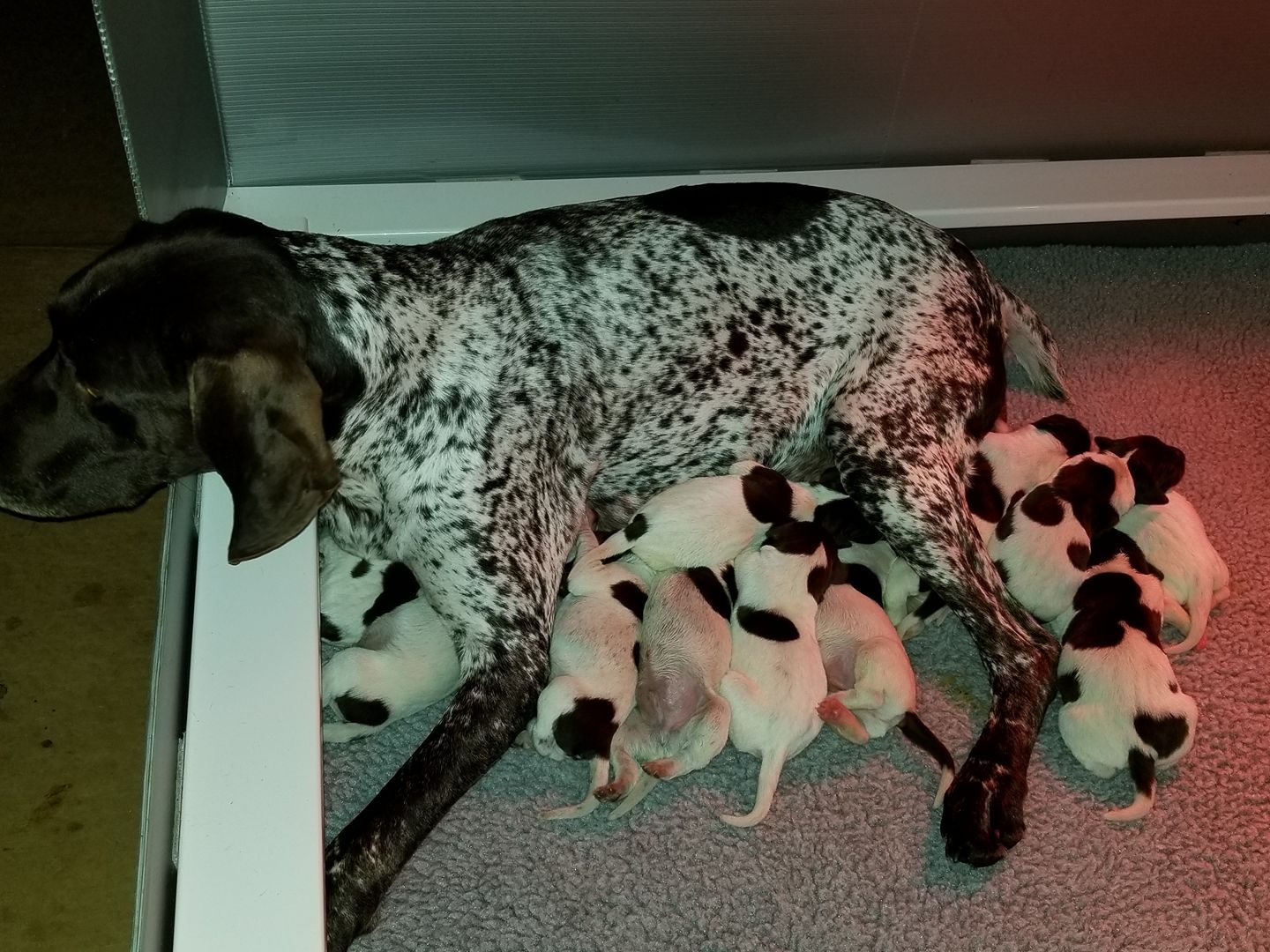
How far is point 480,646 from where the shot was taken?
2.59 meters

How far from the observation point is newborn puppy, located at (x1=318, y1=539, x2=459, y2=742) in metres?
2.54

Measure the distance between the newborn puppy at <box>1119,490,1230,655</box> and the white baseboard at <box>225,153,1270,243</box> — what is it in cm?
123

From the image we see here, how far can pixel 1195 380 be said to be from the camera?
3.88 m

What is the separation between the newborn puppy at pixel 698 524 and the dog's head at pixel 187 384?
2.48 ft

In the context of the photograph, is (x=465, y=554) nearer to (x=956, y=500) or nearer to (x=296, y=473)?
(x=296, y=473)

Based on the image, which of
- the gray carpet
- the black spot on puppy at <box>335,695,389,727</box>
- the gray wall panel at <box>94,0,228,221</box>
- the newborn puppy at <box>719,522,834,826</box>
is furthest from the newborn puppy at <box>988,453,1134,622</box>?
the gray wall panel at <box>94,0,228,221</box>

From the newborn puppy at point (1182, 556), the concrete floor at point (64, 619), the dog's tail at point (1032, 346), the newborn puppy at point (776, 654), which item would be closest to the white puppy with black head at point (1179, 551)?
the newborn puppy at point (1182, 556)

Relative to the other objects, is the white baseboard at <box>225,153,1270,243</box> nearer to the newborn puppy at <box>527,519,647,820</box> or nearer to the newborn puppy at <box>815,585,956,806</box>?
the newborn puppy at <box>527,519,647,820</box>

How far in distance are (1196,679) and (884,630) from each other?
0.96 meters

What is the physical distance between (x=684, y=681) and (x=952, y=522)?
0.87 m

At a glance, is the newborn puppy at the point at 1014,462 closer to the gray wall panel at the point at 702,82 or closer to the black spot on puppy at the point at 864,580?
the black spot on puppy at the point at 864,580

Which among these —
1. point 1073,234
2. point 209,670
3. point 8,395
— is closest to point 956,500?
point 1073,234

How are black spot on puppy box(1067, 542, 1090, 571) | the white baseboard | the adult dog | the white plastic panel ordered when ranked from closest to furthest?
the white plastic panel → the adult dog → black spot on puppy box(1067, 542, 1090, 571) → the white baseboard

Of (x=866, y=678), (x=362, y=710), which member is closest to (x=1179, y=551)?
(x=866, y=678)
